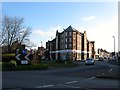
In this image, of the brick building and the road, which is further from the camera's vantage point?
the brick building

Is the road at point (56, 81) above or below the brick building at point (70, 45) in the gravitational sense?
below

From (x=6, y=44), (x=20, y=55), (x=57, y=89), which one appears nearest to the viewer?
(x=57, y=89)

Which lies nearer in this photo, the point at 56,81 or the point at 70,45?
the point at 56,81

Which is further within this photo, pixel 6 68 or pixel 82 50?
pixel 82 50

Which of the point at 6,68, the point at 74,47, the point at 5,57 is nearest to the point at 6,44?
the point at 5,57

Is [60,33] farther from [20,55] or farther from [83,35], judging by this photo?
[20,55]

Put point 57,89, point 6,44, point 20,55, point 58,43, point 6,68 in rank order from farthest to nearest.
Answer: point 58,43 < point 6,44 < point 20,55 < point 6,68 < point 57,89

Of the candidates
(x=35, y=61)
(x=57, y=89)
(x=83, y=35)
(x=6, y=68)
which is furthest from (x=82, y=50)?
(x=57, y=89)

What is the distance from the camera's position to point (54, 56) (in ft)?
477

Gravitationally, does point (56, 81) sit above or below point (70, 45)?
below

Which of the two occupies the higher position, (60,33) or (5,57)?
(60,33)

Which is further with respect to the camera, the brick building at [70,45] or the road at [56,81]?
the brick building at [70,45]

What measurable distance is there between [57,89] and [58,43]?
12578 cm

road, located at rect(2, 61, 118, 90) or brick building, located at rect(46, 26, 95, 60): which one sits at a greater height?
brick building, located at rect(46, 26, 95, 60)
